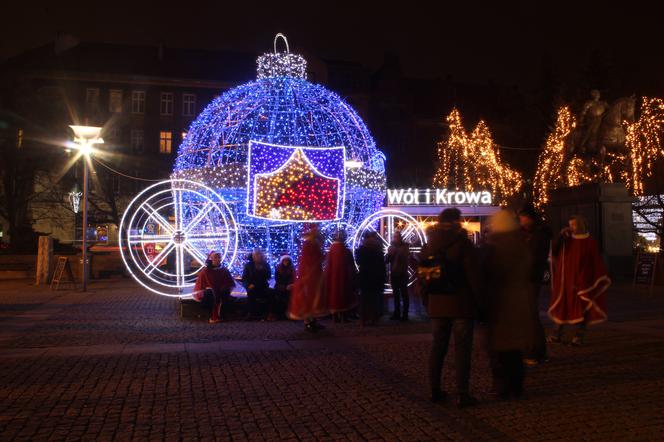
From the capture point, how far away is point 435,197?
1150 inches

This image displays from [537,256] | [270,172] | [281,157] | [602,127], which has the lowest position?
[537,256]

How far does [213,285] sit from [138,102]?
42.9 meters

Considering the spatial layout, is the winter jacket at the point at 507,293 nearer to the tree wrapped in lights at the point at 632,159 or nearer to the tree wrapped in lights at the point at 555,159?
the tree wrapped in lights at the point at 632,159

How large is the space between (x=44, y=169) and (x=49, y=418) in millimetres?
27566

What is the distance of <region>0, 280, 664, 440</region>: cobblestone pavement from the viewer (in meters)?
5.41

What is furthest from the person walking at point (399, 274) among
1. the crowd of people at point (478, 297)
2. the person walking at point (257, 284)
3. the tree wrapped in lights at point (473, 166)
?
the tree wrapped in lights at point (473, 166)

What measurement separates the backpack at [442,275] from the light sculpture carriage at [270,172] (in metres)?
7.31

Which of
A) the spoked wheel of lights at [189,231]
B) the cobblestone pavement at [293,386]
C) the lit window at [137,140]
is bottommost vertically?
the cobblestone pavement at [293,386]

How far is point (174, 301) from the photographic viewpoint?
55.3ft

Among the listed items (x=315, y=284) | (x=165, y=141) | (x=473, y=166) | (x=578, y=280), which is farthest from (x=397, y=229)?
(x=165, y=141)

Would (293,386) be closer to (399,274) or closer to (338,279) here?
(338,279)

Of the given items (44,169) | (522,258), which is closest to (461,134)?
(44,169)

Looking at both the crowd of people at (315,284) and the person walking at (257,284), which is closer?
the crowd of people at (315,284)

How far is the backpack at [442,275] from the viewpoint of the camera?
5.91 m
